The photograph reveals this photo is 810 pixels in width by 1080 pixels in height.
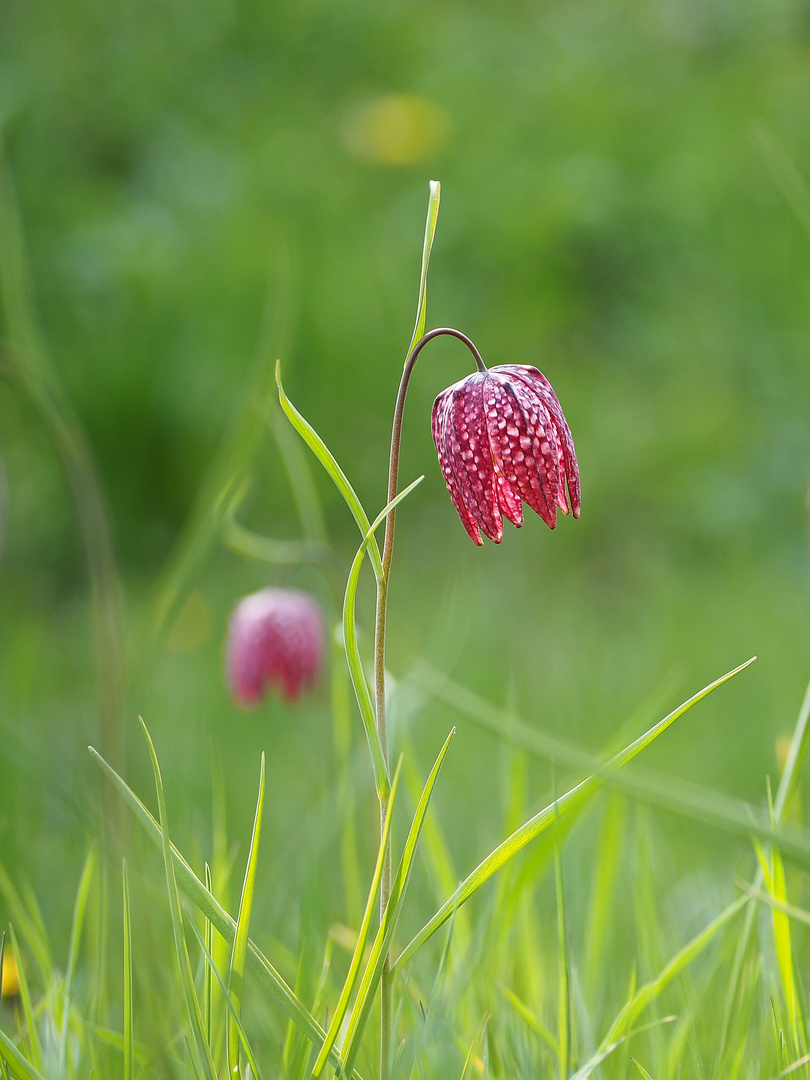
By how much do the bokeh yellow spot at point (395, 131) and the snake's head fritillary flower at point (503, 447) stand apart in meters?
3.08

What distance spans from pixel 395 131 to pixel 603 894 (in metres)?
3.14

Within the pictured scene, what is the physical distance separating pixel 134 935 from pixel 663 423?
92.9 inches

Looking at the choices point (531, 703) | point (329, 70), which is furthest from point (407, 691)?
point (329, 70)

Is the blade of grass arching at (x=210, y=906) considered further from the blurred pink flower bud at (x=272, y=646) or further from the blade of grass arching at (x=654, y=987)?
the blurred pink flower bud at (x=272, y=646)

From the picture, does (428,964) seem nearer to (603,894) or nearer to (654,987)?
(603,894)

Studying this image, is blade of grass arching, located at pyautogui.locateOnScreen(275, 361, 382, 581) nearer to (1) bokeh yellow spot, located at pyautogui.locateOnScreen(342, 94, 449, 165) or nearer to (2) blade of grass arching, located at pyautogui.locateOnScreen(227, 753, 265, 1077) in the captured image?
(2) blade of grass arching, located at pyautogui.locateOnScreen(227, 753, 265, 1077)

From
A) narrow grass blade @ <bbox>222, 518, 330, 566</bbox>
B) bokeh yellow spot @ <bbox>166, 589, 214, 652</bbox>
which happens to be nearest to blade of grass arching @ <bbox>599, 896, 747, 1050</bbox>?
narrow grass blade @ <bbox>222, 518, 330, 566</bbox>

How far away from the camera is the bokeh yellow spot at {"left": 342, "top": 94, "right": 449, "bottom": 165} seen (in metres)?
3.56

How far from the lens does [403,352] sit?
118 inches

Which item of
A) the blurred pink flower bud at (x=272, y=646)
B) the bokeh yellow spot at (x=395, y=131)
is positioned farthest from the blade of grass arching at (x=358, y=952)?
the bokeh yellow spot at (x=395, y=131)

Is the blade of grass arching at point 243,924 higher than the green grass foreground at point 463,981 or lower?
higher

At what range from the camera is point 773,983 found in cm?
81

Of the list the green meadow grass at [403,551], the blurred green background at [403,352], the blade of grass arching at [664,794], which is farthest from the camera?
the blurred green background at [403,352]

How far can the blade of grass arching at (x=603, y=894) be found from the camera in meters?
0.95
